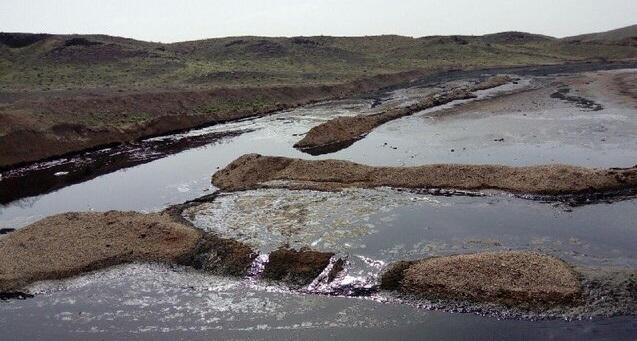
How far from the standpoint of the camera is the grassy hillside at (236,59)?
6338cm

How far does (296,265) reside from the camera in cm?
1598

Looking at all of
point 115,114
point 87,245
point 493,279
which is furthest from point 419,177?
point 115,114

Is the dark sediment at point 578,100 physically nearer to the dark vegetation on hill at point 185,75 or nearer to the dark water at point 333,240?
the dark water at point 333,240

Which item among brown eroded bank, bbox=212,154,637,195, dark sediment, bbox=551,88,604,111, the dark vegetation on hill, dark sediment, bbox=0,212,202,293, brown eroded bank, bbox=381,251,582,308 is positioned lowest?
brown eroded bank, bbox=381,251,582,308

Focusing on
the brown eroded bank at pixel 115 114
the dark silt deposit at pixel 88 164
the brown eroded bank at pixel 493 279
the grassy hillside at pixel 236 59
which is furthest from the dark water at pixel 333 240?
the grassy hillside at pixel 236 59

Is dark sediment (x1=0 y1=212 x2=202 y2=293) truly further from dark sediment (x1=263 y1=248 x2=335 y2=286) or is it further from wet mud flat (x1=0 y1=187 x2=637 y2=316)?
dark sediment (x1=263 y1=248 x2=335 y2=286)

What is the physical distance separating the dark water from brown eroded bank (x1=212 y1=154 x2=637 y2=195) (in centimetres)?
107

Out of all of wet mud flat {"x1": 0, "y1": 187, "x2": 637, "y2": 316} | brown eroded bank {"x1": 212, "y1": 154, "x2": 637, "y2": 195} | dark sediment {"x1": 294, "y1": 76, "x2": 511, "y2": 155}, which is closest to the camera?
wet mud flat {"x1": 0, "y1": 187, "x2": 637, "y2": 316}

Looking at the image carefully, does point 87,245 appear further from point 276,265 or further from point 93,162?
point 93,162

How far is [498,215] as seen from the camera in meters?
19.2

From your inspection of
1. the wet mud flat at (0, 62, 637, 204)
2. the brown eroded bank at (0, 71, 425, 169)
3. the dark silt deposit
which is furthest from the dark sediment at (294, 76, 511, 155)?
the brown eroded bank at (0, 71, 425, 169)

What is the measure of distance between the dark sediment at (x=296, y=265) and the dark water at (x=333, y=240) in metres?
0.58

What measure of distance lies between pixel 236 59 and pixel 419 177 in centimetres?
6898

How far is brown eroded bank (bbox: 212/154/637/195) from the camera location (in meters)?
21.1
